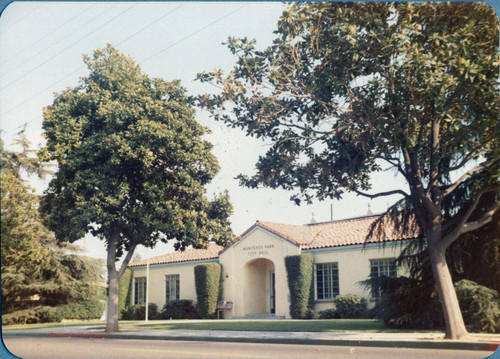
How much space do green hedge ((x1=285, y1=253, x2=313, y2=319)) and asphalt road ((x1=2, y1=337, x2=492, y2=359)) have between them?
11.2 ft

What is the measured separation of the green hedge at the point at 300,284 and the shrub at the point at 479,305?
4.08m

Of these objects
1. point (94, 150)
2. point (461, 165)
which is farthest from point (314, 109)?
point (94, 150)

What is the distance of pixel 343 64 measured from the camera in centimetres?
924

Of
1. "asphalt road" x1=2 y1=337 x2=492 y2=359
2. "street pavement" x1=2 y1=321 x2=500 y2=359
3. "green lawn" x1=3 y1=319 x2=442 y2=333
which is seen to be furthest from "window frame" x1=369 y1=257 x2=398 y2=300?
"asphalt road" x1=2 y1=337 x2=492 y2=359

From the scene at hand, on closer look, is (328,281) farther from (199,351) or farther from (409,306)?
(199,351)

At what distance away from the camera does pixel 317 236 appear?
1346cm

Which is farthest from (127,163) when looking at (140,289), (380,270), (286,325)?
Answer: (380,270)

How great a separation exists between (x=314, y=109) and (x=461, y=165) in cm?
356

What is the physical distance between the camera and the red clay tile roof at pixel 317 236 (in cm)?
1140

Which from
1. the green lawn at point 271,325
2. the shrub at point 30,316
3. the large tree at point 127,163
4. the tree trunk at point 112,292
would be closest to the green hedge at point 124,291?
the tree trunk at point 112,292

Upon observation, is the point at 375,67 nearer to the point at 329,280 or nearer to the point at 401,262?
the point at 401,262

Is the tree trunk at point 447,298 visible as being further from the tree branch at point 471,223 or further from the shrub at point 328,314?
the shrub at point 328,314

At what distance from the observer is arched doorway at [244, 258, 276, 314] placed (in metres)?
12.5

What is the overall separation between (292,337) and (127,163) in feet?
17.9
